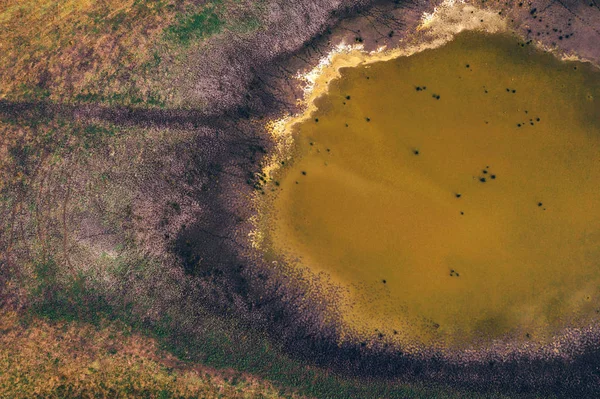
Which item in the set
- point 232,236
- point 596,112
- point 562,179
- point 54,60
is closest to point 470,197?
point 562,179

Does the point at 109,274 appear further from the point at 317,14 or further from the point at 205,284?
the point at 317,14

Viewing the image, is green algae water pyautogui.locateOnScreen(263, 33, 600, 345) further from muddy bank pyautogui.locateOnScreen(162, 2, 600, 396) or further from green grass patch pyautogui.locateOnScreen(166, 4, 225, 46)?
green grass patch pyautogui.locateOnScreen(166, 4, 225, 46)

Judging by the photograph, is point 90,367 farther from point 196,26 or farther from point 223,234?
point 196,26

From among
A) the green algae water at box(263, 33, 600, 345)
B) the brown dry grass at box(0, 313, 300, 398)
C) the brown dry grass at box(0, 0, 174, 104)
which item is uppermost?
the brown dry grass at box(0, 0, 174, 104)

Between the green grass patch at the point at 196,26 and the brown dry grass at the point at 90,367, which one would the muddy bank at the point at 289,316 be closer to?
the green grass patch at the point at 196,26

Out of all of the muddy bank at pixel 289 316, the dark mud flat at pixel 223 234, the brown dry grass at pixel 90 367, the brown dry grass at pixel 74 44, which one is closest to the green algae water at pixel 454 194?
the muddy bank at pixel 289 316

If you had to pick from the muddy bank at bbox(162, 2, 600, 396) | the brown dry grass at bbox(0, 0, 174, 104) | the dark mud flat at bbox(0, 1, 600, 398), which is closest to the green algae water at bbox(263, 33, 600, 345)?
the muddy bank at bbox(162, 2, 600, 396)

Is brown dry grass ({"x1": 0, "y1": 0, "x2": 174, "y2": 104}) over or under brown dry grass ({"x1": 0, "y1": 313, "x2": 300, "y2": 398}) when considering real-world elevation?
over
